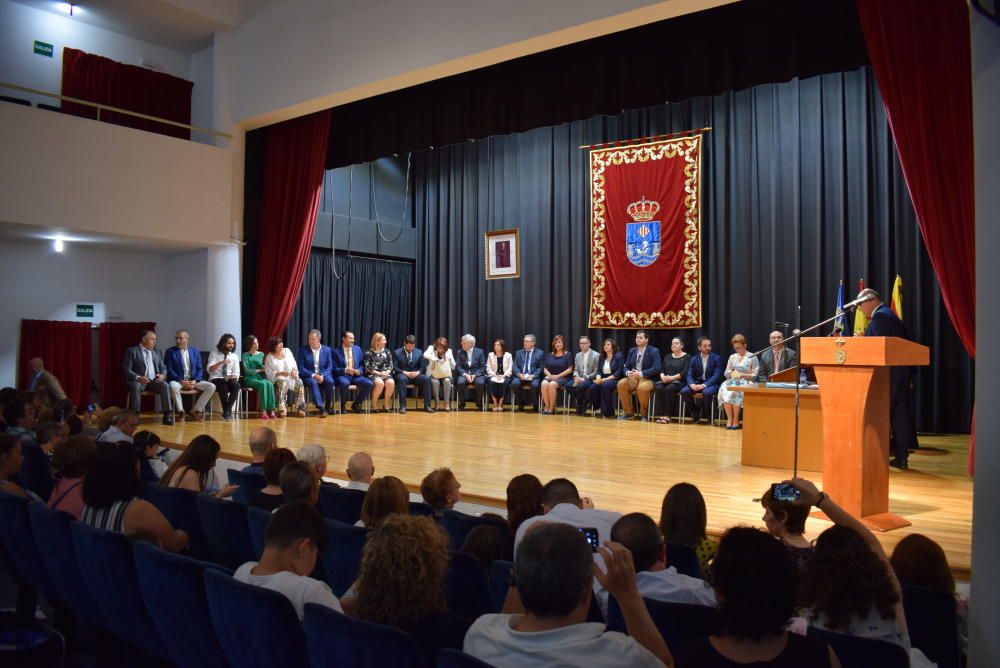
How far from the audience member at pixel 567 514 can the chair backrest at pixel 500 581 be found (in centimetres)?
13

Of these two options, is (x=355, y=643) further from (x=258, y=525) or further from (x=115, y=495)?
(x=115, y=495)

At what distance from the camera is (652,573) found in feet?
6.57

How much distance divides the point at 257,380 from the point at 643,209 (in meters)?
5.35

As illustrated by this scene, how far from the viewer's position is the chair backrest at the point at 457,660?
1275 millimetres

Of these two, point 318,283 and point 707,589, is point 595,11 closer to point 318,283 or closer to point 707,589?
point 707,589

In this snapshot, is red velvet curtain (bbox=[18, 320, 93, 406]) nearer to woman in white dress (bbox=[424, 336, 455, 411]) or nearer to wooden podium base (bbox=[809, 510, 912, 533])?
woman in white dress (bbox=[424, 336, 455, 411])

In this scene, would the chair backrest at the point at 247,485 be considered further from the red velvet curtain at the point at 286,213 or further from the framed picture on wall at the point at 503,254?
the framed picture on wall at the point at 503,254

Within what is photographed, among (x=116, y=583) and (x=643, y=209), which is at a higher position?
(x=643, y=209)

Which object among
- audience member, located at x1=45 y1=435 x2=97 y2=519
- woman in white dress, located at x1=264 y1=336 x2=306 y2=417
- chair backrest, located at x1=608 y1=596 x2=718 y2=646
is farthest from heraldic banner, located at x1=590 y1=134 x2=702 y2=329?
chair backrest, located at x1=608 y1=596 x2=718 y2=646

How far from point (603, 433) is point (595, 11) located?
4059mm

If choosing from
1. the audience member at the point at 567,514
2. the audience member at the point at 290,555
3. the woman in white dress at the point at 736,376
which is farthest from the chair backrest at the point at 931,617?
the woman in white dress at the point at 736,376

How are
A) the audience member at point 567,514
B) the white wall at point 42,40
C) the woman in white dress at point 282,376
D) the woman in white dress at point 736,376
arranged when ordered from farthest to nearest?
the woman in white dress at point 282,376 → the white wall at point 42,40 → the woman in white dress at point 736,376 → the audience member at point 567,514

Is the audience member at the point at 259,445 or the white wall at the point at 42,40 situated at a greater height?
the white wall at the point at 42,40

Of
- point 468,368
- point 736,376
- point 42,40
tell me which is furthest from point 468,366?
point 42,40
